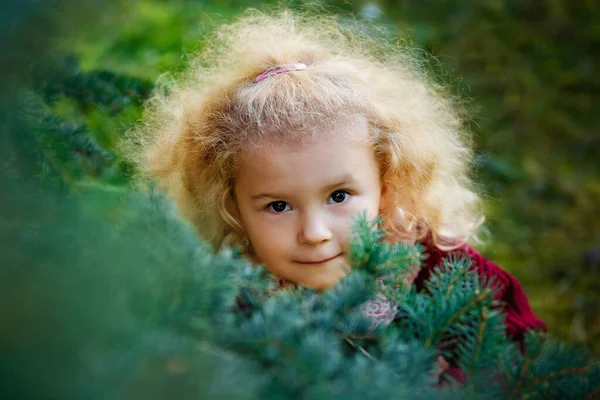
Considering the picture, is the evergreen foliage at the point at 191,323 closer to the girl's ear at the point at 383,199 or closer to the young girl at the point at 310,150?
the young girl at the point at 310,150

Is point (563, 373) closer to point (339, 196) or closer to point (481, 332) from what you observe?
point (481, 332)

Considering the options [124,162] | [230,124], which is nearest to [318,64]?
[230,124]

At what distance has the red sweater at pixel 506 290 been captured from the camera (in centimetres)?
178

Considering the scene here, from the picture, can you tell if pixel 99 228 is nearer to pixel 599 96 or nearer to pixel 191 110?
pixel 191 110

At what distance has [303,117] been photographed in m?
1.51

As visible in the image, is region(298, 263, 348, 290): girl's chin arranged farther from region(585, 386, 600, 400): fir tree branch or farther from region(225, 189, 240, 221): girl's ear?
region(585, 386, 600, 400): fir tree branch

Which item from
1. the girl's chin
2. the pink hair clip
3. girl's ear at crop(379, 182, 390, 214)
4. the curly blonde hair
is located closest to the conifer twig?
the girl's chin

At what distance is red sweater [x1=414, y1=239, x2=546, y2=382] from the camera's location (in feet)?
5.85

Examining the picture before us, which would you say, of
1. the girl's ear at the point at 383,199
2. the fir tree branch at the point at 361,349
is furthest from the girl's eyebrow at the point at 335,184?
the fir tree branch at the point at 361,349

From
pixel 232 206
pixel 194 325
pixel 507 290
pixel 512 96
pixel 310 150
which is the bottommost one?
pixel 512 96

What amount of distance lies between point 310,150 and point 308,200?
0.41 ft

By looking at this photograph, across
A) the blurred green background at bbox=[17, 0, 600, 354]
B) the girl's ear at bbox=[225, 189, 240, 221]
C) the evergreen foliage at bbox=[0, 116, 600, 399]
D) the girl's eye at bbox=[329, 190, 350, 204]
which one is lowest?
the blurred green background at bbox=[17, 0, 600, 354]

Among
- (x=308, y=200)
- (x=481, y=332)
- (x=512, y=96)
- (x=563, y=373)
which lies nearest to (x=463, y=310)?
(x=481, y=332)

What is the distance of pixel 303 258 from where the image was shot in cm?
150
